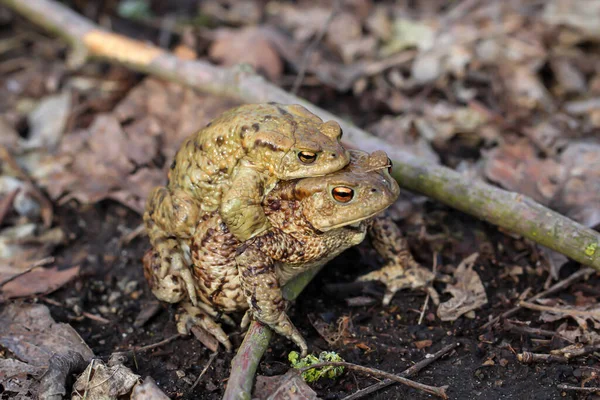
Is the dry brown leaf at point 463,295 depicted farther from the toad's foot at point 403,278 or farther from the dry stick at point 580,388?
the dry stick at point 580,388

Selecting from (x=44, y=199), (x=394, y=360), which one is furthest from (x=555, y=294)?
(x=44, y=199)

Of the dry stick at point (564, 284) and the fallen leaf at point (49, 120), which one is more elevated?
the dry stick at point (564, 284)

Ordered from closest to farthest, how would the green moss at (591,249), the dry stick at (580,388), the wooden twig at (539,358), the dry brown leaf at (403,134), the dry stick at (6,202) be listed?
1. the dry stick at (580,388)
2. the wooden twig at (539,358)
3. the green moss at (591,249)
4. the dry stick at (6,202)
5. the dry brown leaf at (403,134)

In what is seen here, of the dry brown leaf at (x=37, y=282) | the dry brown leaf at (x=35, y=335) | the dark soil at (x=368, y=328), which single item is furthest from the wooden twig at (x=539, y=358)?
the dry brown leaf at (x=37, y=282)

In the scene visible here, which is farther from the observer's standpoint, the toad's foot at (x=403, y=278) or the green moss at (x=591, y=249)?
the toad's foot at (x=403, y=278)

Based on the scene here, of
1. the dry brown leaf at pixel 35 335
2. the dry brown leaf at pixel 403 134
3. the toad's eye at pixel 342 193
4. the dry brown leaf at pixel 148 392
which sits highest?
the toad's eye at pixel 342 193

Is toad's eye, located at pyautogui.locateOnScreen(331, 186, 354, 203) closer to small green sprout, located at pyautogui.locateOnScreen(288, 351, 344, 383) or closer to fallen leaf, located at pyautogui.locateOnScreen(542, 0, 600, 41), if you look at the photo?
Answer: small green sprout, located at pyautogui.locateOnScreen(288, 351, 344, 383)

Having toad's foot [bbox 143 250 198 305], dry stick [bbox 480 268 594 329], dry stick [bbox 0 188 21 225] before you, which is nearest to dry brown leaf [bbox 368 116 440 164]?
dry stick [bbox 480 268 594 329]

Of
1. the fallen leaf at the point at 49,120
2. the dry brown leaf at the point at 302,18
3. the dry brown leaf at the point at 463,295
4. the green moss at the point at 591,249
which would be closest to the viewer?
the green moss at the point at 591,249
